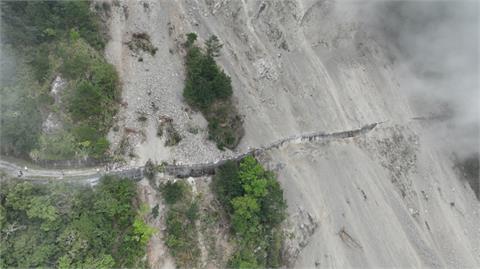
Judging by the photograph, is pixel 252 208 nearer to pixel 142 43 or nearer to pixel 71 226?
pixel 71 226

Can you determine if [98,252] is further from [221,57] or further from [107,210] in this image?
[221,57]

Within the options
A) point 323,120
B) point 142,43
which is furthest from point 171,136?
point 323,120

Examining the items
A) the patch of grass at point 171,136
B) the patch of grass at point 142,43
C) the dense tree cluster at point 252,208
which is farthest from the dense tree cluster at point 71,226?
the patch of grass at point 142,43

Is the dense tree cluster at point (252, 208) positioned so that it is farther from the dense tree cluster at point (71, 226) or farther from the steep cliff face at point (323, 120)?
the dense tree cluster at point (71, 226)

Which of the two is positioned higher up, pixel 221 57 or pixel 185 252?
pixel 221 57

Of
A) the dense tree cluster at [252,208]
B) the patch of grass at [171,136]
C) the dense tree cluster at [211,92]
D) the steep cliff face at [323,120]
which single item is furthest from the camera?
the steep cliff face at [323,120]

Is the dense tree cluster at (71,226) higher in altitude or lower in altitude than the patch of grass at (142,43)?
lower

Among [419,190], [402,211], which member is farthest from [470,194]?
[402,211]
